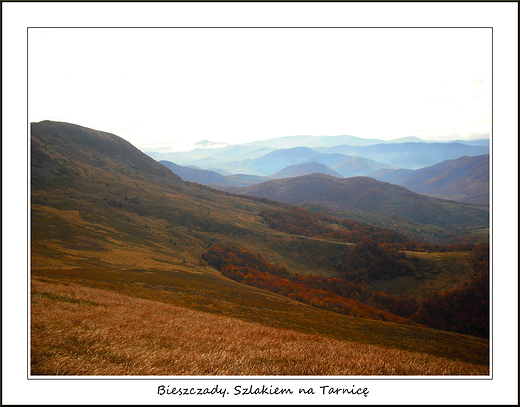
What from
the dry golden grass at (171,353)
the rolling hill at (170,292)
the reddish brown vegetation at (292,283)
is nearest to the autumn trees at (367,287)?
the reddish brown vegetation at (292,283)

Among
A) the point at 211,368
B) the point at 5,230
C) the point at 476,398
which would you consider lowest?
the point at 476,398

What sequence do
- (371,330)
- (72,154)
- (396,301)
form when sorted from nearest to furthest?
(371,330) < (396,301) < (72,154)

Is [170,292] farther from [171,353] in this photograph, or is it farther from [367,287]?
[367,287]

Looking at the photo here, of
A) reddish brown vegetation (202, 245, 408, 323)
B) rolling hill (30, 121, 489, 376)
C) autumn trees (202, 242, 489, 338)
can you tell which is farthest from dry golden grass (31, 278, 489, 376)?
reddish brown vegetation (202, 245, 408, 323)

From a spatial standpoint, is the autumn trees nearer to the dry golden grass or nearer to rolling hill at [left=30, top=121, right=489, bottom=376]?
rolling hill at [left=30, top=121, right=489, bottom=376]

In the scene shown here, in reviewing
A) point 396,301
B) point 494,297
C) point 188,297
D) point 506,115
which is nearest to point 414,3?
point 506,115

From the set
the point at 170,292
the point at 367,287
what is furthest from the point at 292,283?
the point at 170,292

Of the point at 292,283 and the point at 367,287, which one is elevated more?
the point at 292,283

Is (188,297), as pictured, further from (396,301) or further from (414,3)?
(396,301)
